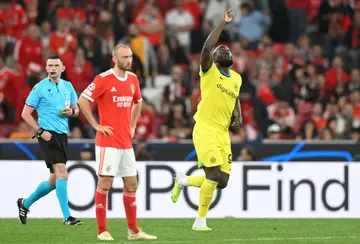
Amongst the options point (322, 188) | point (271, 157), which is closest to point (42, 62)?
point (271, 157)

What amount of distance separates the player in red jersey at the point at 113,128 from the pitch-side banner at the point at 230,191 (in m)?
5.26

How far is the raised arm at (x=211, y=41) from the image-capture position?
12.9 meters

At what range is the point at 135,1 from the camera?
25.0 metres

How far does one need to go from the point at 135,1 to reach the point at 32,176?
8.29m

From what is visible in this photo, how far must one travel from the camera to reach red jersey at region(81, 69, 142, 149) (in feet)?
40.1

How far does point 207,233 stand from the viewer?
13.4 m

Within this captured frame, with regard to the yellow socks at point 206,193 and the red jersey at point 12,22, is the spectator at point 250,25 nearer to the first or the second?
the red jersey at point 12,22

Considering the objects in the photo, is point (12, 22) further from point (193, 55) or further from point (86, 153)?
point (86, 153)

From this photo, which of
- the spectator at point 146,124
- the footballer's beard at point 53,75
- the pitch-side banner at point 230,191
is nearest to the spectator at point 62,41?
the spectator at point 146,124

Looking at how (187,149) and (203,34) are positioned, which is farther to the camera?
(203,34)

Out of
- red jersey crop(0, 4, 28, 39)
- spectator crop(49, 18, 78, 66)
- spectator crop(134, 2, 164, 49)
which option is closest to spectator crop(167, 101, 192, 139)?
spectator crop(49, 18, 78, 66)

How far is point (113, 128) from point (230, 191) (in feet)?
19.6

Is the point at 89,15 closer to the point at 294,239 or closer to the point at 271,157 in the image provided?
the point at 271,157

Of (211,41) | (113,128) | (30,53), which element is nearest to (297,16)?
(30,53)
